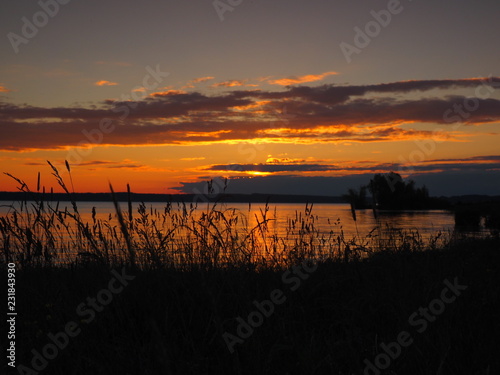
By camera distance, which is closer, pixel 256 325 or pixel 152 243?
pixel 256 325

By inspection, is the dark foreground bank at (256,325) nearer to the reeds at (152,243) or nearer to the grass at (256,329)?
the grass at (256,329)

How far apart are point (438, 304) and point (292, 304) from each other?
1.45m

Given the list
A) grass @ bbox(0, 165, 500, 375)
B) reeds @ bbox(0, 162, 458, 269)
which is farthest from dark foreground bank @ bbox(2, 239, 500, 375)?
reeds @ bbox(0, 162, 458, 269)

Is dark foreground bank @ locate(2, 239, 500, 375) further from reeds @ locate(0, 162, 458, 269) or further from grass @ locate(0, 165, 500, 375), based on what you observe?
reeds @ locate(0, 162, 458, 269)

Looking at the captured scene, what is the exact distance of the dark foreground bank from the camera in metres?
3.34

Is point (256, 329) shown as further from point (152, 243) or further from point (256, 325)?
point (152, 243)

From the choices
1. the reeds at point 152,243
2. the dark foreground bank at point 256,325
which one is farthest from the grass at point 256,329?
the reeds at point 152,243

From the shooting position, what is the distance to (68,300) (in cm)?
432

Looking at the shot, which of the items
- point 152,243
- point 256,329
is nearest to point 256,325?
point 256,329

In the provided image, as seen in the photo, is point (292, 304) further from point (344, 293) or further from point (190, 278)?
point (190, 278)

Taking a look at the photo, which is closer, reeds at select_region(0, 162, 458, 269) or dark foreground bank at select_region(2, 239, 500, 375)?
dark foreground bank at select_region(2, 239, 500, 375)

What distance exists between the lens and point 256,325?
3832 mm

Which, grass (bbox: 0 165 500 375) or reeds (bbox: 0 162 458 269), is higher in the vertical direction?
reeds (bbox: 0 162 458 269)

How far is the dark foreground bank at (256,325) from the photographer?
3.34m
